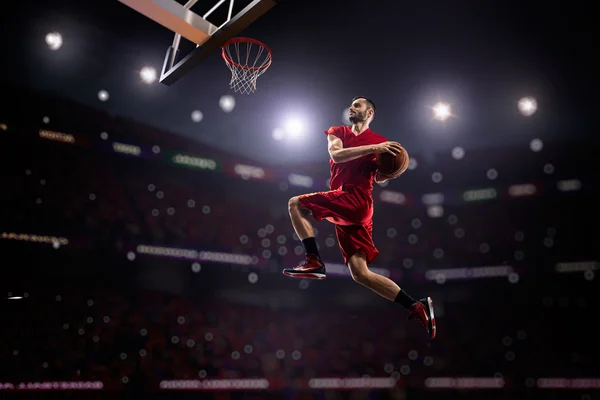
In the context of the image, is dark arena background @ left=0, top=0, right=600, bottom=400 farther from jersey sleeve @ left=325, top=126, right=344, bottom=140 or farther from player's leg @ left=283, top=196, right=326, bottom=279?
player's leg @ left=283, top=196, right=326, bottom=279

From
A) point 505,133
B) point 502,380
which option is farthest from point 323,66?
point 502,380

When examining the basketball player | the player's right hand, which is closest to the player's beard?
the basketball player

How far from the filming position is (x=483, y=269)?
12.8 metres

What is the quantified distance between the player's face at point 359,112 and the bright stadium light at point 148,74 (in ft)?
26.4

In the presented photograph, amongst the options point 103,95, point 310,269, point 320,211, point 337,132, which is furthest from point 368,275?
point 103,95

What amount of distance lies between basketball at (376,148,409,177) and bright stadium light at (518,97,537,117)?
935cm

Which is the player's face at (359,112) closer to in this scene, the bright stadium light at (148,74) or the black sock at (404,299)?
the black sock at (404,299)

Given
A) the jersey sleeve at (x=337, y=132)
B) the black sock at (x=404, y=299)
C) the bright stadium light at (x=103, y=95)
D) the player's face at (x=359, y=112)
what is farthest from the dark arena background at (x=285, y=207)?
the black sock at (x=404, y=299)

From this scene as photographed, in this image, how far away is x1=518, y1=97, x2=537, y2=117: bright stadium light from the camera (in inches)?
455

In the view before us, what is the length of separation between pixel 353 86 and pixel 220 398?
292 inches

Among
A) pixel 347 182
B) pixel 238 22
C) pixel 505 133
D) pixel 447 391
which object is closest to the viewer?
pixel 347 182

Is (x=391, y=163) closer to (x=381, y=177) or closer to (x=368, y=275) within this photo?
(x=381, y=177)

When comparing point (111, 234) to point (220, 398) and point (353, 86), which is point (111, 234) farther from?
point (353, 86)

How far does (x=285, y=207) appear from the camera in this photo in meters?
12.9
